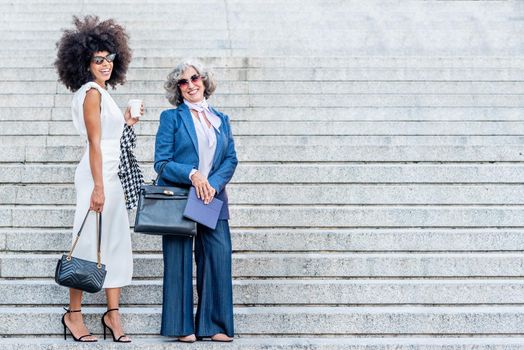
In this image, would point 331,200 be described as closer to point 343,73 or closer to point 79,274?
point 79,274

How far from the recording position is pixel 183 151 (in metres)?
5.66

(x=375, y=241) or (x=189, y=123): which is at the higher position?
(x=189, y=123)

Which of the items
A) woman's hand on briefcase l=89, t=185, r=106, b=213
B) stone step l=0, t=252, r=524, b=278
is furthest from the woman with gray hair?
stone step l=0, t=252, r=524, b=278

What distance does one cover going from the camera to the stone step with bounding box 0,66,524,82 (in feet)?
30.4

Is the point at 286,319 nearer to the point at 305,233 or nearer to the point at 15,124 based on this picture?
the point at 305,233

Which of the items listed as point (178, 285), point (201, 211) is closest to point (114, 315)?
point (178, 285)

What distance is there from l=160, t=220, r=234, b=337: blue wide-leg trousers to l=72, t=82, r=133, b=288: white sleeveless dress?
28cm

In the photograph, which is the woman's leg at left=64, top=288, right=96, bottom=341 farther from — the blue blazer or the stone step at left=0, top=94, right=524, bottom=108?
the stone step at left=0, top=94, right=524, bottom=108

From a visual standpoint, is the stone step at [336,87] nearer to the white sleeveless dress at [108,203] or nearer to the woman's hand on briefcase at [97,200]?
the white sleeveless dress at [108,203]

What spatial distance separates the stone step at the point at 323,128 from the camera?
26.7 ft

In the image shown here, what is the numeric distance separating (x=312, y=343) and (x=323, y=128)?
304 cm

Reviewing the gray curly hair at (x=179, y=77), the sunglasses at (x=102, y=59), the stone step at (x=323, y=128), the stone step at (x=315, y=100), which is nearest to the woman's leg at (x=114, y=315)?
the gray curly hair at (x=179, y=77)

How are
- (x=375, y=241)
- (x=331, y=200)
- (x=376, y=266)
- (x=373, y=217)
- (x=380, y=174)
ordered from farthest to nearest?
1. (x=380, y=174)
2. (x=331, y=200)
3. (x=373, y=217)
4. (x=375, y=241)
5. (x=376, y=266)

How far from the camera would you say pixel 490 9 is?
484 inches
